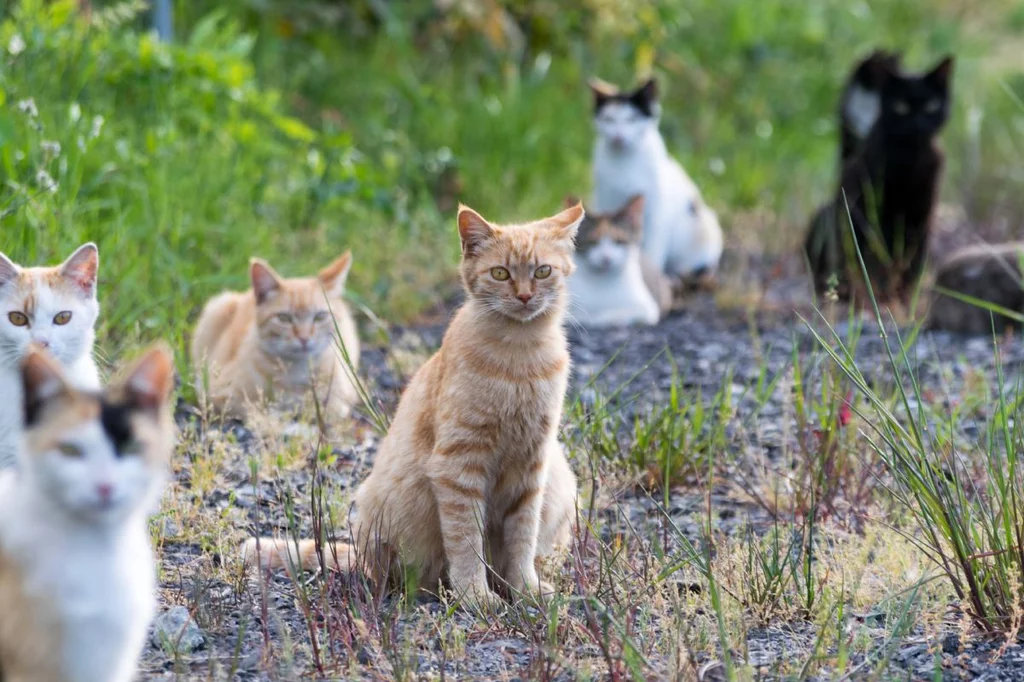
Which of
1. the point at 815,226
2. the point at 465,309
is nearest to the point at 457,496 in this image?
the point at 465,309

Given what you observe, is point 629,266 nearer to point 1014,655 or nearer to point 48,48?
point 48,48

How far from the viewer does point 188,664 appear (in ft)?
8.90

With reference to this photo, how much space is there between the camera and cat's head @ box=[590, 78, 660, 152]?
7102 mm

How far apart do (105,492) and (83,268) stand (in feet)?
5.69

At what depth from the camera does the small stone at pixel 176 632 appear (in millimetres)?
2729

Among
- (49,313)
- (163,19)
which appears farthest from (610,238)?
Result: (49,313)

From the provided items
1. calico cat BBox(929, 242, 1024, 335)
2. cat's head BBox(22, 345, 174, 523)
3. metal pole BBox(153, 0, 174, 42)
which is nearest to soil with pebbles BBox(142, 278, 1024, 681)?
calico cat BBox(929, 242, 1024, 335)

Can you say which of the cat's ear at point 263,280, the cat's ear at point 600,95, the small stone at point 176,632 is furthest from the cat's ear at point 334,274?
the cat's ear at point 600,95

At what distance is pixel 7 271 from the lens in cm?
344

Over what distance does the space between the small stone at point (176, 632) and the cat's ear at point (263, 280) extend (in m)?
2.16

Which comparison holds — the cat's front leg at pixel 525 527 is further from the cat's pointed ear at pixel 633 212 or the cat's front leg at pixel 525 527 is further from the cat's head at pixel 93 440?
the cat's pointed ear at pixel 633 212

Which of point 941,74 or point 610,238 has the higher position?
point 941,74

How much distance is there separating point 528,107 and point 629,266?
2.25 metres

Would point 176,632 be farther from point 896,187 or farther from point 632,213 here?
point 896,187
